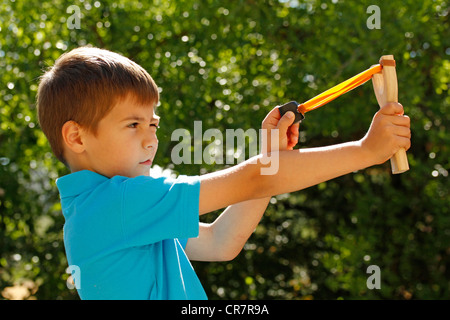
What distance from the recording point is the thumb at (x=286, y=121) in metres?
1.50

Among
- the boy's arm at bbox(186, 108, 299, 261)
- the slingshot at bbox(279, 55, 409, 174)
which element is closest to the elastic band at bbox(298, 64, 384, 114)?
the slingshot at bbox(279, 55, 409, 174)

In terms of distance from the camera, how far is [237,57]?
10.3 feet

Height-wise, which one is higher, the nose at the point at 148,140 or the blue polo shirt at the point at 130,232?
the nose at the point at 148,140

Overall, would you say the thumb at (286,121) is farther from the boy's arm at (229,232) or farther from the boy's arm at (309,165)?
the boy's arm at (229,232)

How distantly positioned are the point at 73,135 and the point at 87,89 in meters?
0.13

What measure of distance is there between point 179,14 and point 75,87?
5.41 feet

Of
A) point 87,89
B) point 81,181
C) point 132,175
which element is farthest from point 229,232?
point 87,89

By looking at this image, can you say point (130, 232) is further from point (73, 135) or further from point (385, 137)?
point (385, 137)

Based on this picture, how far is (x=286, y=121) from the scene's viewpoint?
1.50m

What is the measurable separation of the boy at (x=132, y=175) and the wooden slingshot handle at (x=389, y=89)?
0.06 m

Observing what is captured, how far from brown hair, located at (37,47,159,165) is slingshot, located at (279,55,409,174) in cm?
39

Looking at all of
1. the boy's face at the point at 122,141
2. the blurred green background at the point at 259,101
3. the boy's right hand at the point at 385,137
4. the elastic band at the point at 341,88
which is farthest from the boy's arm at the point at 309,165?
the blurred green background at the point at 259,101

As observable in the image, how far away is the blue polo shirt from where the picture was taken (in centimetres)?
140

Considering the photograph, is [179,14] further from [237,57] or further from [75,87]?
[75,87]
